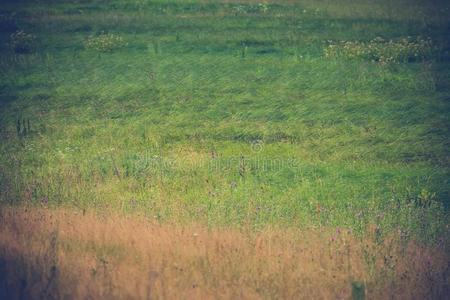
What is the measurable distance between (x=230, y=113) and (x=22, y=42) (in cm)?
736

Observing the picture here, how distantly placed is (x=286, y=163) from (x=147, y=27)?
30.7 feet

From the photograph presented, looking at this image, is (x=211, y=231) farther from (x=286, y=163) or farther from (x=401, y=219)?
(x=286, y=163)

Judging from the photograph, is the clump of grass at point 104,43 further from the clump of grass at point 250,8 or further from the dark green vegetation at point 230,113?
the clump of grass at point 250,8

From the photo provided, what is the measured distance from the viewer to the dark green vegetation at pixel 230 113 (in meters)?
9.09

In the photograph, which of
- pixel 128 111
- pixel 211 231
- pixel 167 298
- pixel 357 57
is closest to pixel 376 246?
pixel 211 231

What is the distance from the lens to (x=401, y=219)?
794 cm

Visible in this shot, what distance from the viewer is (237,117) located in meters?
12.9

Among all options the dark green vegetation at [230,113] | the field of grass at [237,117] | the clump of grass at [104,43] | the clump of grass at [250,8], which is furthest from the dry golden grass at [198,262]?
the clump of grass at [250,8]

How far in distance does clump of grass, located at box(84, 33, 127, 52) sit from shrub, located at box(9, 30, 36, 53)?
1596 mm

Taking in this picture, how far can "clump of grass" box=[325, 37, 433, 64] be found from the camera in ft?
51.1

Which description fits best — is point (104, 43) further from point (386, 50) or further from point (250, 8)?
point (386, 50)

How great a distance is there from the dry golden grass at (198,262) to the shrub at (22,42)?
32.8 ft

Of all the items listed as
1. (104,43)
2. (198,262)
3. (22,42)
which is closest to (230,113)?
(104,43)

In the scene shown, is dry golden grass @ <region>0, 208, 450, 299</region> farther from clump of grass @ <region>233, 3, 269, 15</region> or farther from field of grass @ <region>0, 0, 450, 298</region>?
clump of grass @ <region>233, 3, 269, 15</region>
